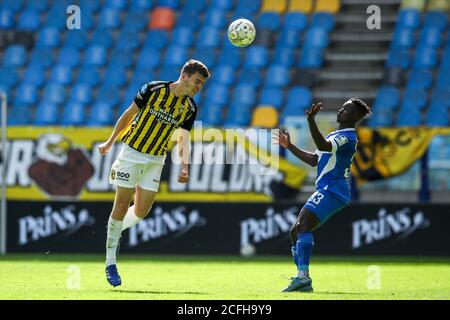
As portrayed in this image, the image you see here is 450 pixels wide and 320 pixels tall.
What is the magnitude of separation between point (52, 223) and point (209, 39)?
6792 millimetres

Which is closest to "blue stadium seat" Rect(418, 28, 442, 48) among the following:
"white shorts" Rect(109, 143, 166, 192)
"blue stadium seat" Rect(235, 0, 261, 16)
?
"blue stadium seat" Rect(235, 0, 261, 16)

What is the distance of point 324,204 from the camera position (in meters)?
9.74

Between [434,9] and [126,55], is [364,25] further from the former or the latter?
[126,55]

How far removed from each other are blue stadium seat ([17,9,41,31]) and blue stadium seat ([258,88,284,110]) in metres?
5.67

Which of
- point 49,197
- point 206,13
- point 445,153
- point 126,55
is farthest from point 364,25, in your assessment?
point 49,197

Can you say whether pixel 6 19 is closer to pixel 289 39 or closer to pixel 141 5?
pixel 141 5

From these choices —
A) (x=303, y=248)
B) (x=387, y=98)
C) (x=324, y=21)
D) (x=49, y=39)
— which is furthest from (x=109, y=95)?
(x=303, y=248)

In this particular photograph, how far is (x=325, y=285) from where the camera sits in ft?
34.1

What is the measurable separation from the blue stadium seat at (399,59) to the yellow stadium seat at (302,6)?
7.76ft

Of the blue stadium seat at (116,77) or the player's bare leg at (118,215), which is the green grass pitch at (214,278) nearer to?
the player's bare leg at (118,215)

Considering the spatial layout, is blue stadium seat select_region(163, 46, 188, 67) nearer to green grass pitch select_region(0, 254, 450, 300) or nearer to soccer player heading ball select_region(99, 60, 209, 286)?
green grass pitch select_region(0, 254, 450, 300)

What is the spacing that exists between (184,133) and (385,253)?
6175mm

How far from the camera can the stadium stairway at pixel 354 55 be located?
65.4 ft

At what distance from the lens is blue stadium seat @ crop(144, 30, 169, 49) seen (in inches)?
846
